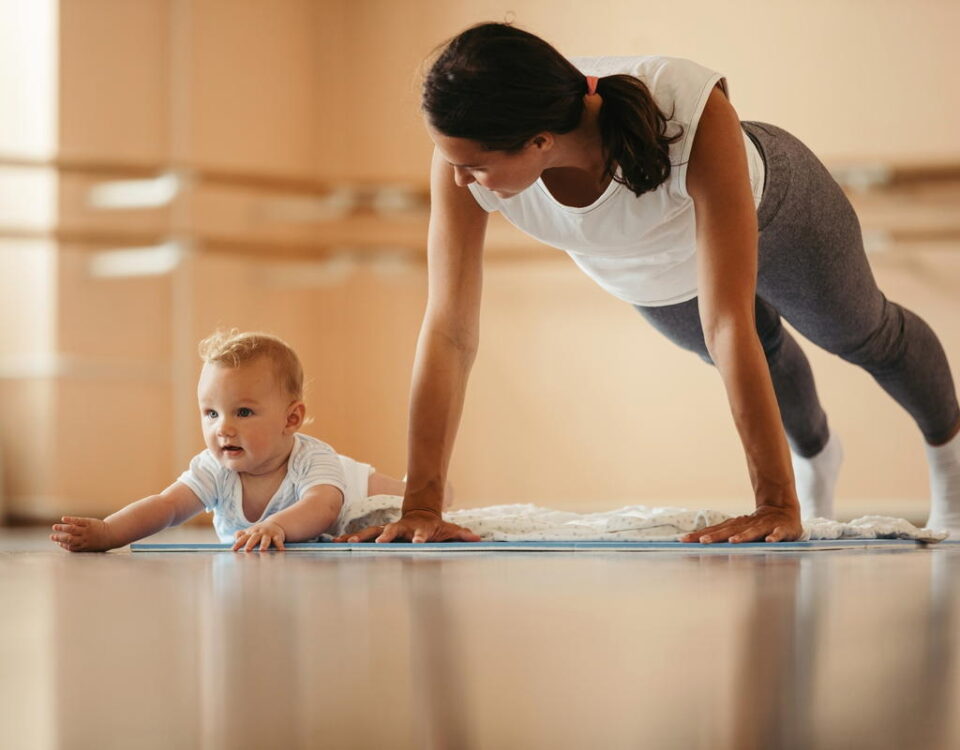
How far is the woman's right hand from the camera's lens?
1325mm

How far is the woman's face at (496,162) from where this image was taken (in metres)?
1.23

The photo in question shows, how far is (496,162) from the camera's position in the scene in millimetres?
1239

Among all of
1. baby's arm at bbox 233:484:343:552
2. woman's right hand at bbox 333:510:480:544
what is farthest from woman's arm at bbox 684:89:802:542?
baby's arm at bbox 233:484:343:552

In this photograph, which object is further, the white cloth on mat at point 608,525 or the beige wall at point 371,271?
the beige wall at point 371,271

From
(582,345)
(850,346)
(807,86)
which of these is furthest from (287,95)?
(850,346)

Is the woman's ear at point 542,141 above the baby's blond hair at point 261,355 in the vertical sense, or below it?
above

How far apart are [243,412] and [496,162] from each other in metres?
0.47

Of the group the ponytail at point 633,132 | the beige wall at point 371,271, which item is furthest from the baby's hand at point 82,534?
the beige wall at point 371,271

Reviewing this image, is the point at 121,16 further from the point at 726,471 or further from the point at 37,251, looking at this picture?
the point at 726,471

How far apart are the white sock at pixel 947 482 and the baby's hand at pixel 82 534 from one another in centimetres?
106

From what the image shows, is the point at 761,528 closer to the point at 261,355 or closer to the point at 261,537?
the point at 261,537

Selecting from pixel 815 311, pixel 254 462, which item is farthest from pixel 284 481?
pixel 815 311

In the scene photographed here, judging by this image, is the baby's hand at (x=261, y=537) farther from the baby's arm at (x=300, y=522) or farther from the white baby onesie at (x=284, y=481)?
the white baby onesie at (x=284, y=481)

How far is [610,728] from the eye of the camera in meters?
0.37
